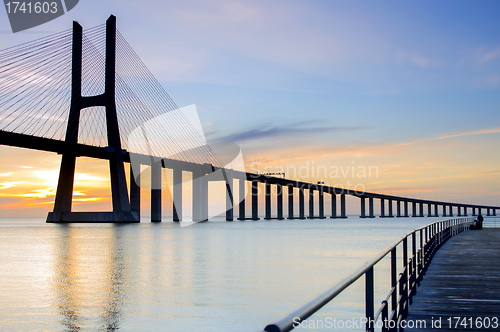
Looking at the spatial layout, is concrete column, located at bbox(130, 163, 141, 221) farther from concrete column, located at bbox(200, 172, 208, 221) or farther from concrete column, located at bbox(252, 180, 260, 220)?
concrete column, located at bbox(252, 180, 260, 220)

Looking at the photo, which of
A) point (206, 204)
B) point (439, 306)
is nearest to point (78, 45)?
point (206, 204)

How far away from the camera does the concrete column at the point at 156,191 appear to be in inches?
2945

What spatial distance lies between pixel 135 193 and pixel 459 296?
6657 centimetres

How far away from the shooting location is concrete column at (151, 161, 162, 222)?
245 ft

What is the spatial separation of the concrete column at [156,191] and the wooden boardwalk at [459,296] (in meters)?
60.2

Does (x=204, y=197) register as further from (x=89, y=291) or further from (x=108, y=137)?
(x=89, y=291)

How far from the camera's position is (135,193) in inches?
2859

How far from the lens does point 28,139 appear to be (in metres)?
52.6

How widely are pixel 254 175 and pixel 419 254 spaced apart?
9166 centimetres

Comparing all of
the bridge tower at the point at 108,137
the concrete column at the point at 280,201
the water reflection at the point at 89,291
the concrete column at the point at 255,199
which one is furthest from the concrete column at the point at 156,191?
the water reflection at the point at 89,291

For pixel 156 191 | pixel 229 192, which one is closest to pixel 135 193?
pixel 156 191

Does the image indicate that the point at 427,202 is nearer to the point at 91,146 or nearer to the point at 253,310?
the point at 91,146

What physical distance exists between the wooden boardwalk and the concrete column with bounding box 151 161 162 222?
6022cm

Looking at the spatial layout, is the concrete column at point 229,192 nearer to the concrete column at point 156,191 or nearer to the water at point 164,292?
the concrete column at point 156,191
